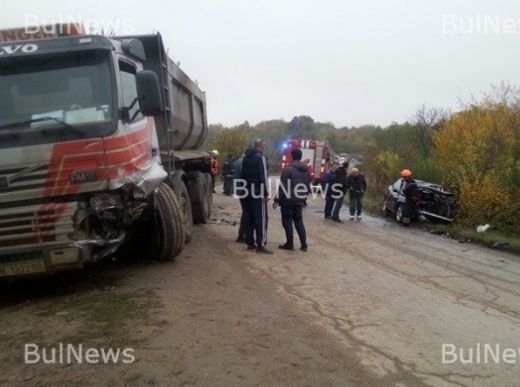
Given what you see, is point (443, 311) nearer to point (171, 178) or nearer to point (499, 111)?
point (171, 178)

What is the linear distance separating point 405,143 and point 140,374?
3262 centimetres

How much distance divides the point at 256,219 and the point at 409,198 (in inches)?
277

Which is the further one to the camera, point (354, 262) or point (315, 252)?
point (315, 252)

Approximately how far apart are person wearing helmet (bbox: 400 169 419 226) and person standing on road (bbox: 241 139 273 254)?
21.9ft

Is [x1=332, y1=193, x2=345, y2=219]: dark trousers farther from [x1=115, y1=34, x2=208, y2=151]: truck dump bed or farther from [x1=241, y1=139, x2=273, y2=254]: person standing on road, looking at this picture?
[x1=241, y1=139, x2=273, y2=254]: person standing on road

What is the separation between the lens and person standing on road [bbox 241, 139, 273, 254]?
8600 mm

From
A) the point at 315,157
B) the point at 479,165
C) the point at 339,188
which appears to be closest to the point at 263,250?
the point at 339,188

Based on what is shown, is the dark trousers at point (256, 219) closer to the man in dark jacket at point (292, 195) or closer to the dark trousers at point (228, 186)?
the man in dark jacket at point (292, 195)

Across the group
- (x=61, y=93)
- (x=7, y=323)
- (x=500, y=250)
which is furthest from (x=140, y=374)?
(x=500, y=250)

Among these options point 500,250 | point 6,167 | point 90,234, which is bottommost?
point 500,250

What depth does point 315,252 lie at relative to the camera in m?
9.23

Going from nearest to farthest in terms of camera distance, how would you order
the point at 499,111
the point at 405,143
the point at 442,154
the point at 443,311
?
the point at 443,311 → the point at 499,111 → the point at 442,154 → the point at 405,143

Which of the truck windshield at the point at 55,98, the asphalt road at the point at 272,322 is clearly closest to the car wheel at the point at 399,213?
the asphalt road at the point at 272,322

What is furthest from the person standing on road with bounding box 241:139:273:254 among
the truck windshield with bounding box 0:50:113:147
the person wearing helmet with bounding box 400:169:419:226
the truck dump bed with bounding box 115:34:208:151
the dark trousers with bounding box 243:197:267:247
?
the person wearing helmet with bounding box 400:169:419:226
